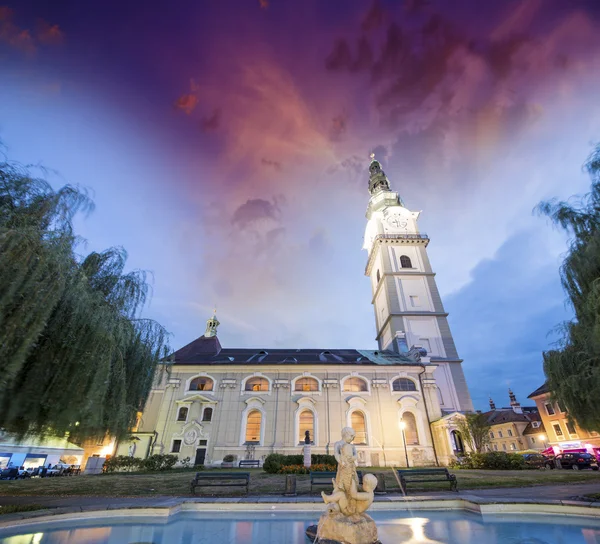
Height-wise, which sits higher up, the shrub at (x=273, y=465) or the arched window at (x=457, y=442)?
the arched window at (x=457, y=442)

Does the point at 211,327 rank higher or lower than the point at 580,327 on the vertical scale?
higher

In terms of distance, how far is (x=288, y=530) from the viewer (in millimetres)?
7168

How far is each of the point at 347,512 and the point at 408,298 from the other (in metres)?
36.0

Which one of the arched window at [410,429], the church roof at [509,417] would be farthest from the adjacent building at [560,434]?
the arched window at [410,429]

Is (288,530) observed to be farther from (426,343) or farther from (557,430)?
(557,430)

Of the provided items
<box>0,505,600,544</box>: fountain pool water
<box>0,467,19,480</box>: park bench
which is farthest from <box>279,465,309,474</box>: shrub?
<box>0,467,19,480</box>: park bench

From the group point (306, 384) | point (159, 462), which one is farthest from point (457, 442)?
point (159, 462)

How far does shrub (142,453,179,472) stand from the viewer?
2288 centimetres

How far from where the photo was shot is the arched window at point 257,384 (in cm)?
2934

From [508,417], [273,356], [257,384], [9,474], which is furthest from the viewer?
[508,417]

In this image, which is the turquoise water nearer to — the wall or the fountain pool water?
the fountain pool water

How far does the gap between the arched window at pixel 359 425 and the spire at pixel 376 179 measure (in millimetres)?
39066

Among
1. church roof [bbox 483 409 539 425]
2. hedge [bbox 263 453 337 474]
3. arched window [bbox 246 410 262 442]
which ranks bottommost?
hedge [bbox 263 453 337 474]

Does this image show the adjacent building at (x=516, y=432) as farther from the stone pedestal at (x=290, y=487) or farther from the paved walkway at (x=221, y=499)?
the stone pedestal at (x=290, y=487)
